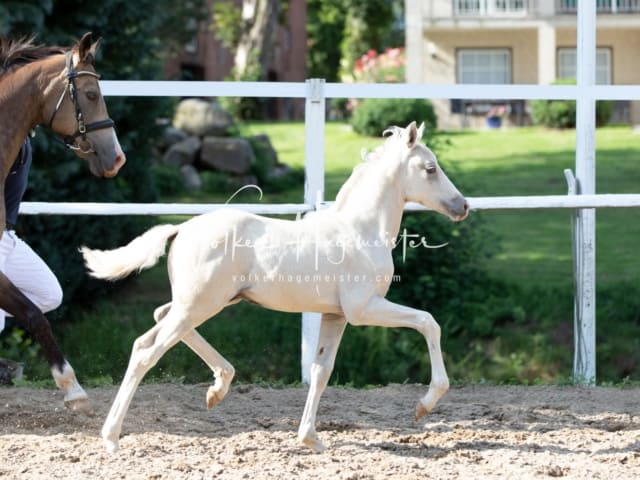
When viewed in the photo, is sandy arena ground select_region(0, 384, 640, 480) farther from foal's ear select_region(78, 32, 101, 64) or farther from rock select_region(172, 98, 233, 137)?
rock select_region(172, 98, 233, 137)

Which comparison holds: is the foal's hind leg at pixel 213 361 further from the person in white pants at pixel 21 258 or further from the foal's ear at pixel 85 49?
the foal's ear at pixel 85 49

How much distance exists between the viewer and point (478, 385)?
6.80 meters

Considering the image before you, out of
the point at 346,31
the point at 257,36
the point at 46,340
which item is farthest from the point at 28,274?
the point at 346,31

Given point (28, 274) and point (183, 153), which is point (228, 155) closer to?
point (183, 153)

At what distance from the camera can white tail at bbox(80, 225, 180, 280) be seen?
4.93 m

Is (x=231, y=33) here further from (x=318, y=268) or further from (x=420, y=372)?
(x=318, y=268)

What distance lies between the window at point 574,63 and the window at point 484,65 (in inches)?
48.4

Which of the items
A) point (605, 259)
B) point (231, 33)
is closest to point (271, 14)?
point (231, 33)

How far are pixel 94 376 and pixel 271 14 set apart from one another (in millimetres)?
18509

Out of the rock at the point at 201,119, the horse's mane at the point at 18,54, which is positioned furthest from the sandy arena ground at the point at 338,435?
the rock at the point at 201,119

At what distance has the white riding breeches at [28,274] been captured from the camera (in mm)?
5609

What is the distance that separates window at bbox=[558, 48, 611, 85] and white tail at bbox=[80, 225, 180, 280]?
20.1 meters

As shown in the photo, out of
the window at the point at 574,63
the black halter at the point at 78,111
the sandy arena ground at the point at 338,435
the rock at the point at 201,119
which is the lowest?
the sandy arena ground at the point at 338,435

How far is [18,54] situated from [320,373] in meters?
2.14
